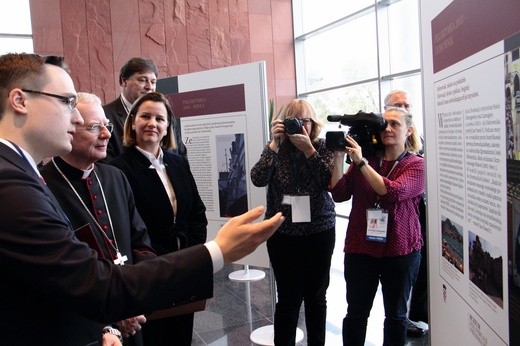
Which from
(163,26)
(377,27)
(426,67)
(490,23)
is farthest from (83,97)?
(163,26)

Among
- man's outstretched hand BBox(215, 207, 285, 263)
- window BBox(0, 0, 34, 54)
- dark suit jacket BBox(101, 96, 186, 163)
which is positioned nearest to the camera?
man's outstretched hand BBox(215, 207, 285, 263)

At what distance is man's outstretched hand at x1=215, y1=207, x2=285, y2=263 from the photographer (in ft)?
3.59

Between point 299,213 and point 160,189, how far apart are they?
0.80 metres

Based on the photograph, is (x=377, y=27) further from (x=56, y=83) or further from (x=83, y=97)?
(x=56, y=83)

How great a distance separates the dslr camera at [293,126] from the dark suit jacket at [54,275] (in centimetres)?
159

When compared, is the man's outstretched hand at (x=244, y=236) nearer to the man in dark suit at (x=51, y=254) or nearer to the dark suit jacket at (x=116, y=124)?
the man in dark suit at (x=51, y=254)

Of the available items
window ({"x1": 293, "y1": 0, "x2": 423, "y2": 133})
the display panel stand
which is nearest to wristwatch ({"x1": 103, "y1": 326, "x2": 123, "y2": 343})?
the display panel stand

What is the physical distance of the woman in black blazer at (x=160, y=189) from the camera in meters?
2.30

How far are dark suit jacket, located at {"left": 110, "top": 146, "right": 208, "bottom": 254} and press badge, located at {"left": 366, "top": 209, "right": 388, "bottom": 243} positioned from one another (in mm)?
938

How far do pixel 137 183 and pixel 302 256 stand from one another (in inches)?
40.5

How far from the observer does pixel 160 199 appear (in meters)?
2.31

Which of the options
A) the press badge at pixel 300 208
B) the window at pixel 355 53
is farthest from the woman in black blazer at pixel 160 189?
the window at pixel 355 53

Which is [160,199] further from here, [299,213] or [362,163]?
[362,163]

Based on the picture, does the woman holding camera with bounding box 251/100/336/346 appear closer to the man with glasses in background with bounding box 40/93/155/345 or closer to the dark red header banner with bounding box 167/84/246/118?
the dark red header banner with bounding box 167/84/246/118
